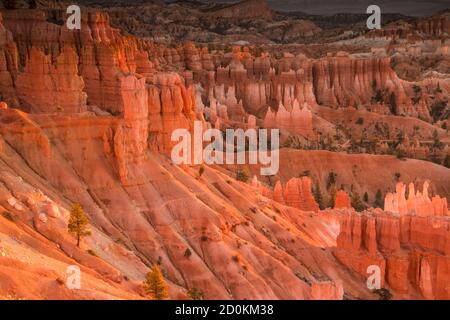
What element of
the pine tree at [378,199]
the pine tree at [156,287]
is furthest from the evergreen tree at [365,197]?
the pine tree at [156,287]

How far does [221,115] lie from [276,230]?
132 ft

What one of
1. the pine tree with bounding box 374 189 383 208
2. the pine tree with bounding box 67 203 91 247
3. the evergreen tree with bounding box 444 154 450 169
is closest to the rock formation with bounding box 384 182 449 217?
the pine tree with bounding box 374 189 383 208

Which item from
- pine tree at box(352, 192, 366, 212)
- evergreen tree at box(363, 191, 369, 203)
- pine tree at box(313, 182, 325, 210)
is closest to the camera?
pine tree at box(352, 192, 366, 212)

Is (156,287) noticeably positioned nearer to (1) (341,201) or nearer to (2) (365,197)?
(1) (341,201)

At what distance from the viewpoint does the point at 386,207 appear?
4909cm

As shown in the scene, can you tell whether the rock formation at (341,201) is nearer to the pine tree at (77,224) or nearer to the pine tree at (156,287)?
the pine tree at (77,224)

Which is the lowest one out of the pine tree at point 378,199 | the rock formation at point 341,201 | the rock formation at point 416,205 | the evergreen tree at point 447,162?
the pine tree at point 378,199

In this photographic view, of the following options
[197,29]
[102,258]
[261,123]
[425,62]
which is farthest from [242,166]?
[197,29]

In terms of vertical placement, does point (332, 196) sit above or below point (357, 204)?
above

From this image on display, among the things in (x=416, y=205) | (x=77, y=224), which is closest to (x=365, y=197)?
(x=416, y=205)

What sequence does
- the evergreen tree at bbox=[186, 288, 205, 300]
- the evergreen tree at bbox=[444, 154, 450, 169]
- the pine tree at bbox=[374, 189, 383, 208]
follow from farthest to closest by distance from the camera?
1. the evergreen tree at bbox=[444, 154, 450, 169]
2. the pine tree at bbox=[374, 189, 383, 208]
3. the evergreen tree at bbox=[186, 288, 205, 300]

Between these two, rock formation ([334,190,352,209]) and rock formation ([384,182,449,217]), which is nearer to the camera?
rock formation ([384,182,449,217])

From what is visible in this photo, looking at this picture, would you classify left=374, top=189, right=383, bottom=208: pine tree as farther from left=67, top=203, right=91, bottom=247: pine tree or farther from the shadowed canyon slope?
left=67, top=203, right=91, bottom=247: pine tree
